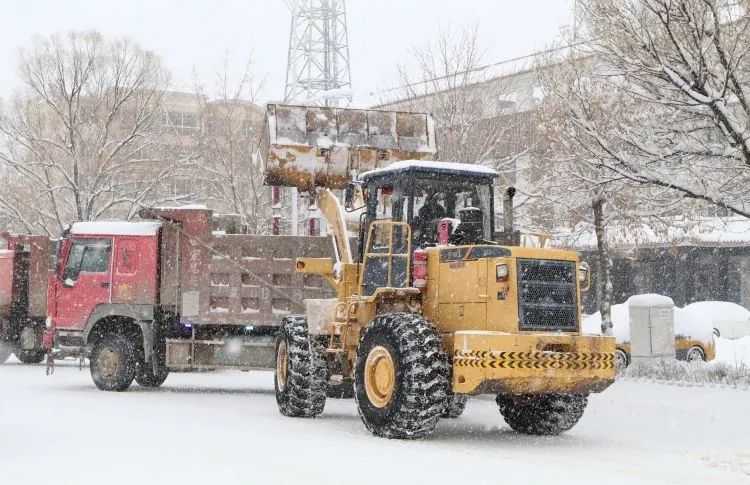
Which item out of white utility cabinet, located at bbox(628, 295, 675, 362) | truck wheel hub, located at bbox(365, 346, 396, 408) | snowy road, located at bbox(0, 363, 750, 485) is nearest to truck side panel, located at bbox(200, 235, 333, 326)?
snowy road, located at bbox(0, 363, 750, 485)

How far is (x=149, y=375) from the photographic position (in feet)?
59.1

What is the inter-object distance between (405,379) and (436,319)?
4.28 ft

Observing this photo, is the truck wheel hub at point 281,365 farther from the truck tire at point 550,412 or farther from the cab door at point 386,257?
the truck tire at point 550,412

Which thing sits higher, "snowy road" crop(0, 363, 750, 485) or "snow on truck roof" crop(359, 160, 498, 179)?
"snow on truck roof" crop(359, 160, 498, 179)

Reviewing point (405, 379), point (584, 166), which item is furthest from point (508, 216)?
point (584, 166)

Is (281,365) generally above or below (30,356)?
above

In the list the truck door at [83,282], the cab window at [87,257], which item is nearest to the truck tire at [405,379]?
the truck door at [83,282]

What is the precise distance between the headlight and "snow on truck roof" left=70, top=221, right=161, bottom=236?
806cm

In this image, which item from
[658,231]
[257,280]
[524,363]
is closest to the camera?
[524,363]

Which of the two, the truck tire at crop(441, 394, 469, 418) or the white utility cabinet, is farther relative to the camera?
the white utility cabinet

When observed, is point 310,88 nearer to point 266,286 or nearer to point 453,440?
point 266,286

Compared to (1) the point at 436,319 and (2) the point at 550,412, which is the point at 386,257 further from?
(2) the point at 550,412

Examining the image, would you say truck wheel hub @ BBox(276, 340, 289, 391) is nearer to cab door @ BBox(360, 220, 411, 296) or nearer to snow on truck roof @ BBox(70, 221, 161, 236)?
A: cab door @ BBox(360, 220, 411, 296)

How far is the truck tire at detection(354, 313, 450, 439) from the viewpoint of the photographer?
1082cm
